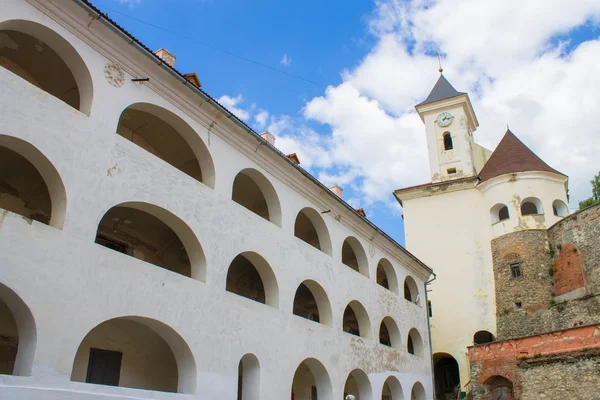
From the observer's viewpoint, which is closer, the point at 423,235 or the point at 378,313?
the point at 378,313

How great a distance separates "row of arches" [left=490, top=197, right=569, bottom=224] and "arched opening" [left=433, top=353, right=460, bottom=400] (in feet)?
21.7

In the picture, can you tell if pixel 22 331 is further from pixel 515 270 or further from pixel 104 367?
pixel 515 270

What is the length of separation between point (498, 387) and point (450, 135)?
14092 mm

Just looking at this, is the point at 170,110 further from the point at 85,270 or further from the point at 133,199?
the point at 85,270

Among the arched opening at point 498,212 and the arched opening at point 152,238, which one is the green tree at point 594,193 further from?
the arched opening at point 152,238

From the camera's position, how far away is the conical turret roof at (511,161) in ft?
79.0

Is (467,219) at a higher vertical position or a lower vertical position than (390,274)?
higher

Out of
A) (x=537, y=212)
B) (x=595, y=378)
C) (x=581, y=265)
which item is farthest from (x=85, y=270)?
(x=537, y=212)

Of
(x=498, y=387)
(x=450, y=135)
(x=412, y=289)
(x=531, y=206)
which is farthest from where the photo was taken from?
(x=450, y=135)

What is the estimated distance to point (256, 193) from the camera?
15.2m

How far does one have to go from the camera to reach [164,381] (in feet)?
40.3

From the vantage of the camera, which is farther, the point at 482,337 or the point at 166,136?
the point at 482,337

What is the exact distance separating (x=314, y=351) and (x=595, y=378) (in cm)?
854

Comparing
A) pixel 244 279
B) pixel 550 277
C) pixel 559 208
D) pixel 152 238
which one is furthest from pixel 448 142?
pixel 152 238
